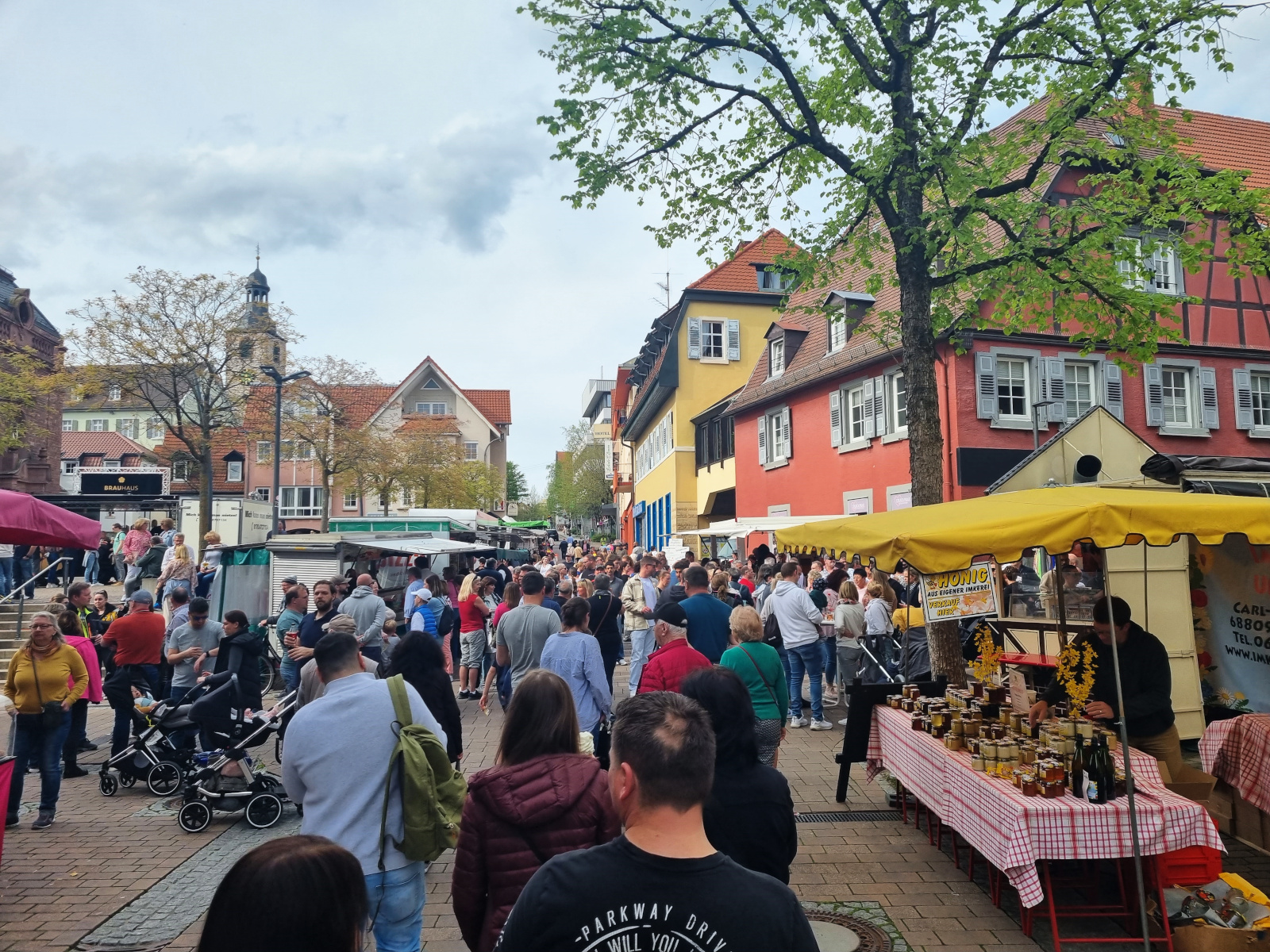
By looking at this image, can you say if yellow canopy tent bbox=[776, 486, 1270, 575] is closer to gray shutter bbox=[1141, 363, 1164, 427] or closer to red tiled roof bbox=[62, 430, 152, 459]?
gray shutter bbox=[1141, 363, 1164, 427]

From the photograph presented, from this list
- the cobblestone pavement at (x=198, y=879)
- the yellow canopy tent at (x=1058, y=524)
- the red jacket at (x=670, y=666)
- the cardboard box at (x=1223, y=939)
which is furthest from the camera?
the red jacket at (x=670, y=666)

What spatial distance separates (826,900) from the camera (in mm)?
5516

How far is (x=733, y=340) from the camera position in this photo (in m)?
36.7

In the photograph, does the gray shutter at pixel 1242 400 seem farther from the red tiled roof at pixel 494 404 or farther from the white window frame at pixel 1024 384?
the red tiled roof at pixel 494 404

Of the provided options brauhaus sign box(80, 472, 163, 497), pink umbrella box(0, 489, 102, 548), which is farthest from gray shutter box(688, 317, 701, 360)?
pink umbrella box(0, 489, 102, 548)

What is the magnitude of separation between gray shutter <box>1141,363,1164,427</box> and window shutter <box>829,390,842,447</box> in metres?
7.21

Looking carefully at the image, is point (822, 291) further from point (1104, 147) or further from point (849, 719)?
point (849, 719)

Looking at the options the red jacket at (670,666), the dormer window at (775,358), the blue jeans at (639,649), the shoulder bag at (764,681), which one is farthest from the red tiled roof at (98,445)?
the shoulder bag at (764,681)

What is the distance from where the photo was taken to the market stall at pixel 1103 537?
15.6 ft

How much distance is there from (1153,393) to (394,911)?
22522mm

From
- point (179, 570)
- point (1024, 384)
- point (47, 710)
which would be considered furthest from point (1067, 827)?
point (1024, 384)

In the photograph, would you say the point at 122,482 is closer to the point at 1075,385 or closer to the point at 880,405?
the point at 880,405

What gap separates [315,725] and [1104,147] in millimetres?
10088

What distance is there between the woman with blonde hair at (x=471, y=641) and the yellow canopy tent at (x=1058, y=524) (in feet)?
25.0
